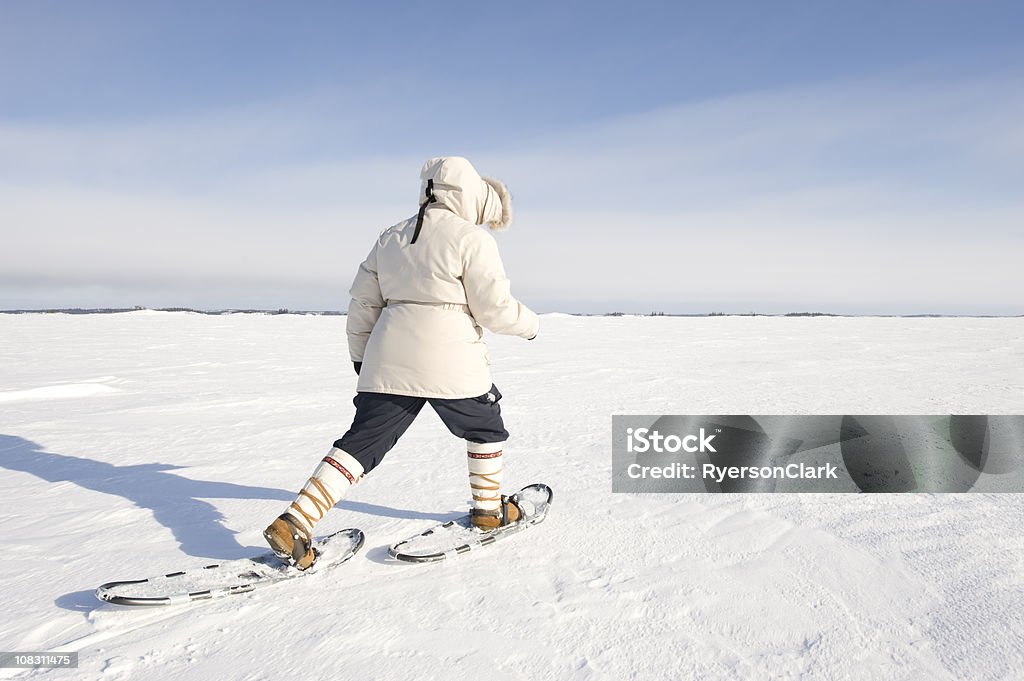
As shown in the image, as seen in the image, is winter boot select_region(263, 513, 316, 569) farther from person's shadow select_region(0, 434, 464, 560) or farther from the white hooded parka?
the white hooded parka

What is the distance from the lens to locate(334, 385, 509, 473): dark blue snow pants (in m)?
2.41

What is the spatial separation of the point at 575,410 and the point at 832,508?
305 cm

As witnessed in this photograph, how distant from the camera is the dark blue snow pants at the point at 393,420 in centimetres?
241

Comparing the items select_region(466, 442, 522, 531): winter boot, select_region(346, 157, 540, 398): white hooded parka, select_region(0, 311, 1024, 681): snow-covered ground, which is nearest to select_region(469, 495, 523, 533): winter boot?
select_region(466, 442, 522, 531): winter boot

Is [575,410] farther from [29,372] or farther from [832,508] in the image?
[29,372]

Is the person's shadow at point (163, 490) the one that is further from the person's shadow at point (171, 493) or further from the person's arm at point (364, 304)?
the person's arm at point (364, 304)

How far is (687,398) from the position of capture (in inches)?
255

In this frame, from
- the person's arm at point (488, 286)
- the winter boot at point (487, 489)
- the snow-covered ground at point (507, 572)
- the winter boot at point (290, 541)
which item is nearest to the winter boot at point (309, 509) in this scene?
the winter boot at point (290, 541)

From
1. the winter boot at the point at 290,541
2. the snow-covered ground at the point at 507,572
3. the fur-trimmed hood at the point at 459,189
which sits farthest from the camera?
the fur-trimmed hood at the point at 459,189

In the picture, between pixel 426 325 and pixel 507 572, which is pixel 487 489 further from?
pixel 426 325

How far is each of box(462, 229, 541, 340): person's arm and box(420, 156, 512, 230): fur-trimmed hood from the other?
7.3 inches

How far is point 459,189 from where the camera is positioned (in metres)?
2.50

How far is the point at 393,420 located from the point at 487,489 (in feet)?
1.93

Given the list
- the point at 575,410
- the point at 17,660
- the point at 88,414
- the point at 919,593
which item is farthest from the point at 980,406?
the point at 88,414
